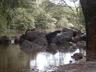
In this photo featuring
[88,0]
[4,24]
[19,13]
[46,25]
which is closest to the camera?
[88,0]

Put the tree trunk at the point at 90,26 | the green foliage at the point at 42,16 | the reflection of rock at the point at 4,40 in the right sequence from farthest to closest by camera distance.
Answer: the green foliage at the point at 42,16 → the reflection of rock at the point at 4,40 → the tree trunk at the point at 90,26

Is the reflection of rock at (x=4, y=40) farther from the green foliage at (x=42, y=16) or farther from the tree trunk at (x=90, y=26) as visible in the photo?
the tree trunk at (x=90, y=26)

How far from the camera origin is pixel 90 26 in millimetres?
10125

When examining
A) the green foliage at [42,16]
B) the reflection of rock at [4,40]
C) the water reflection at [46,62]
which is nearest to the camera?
the water reflection at [46,62]

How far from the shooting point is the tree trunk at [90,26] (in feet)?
32.9

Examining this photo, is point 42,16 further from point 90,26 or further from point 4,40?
point 90,26

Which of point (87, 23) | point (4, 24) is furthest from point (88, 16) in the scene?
point (4, 24)

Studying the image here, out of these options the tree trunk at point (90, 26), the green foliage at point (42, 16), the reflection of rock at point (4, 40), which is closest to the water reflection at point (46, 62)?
the tree trunk at point (90, 26)

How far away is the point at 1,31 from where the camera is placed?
111 ft

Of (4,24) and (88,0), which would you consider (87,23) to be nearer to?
(88,0)

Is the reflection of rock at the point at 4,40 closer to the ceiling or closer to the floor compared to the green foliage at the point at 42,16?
closer to the floor

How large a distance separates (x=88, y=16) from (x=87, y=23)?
262 millimetres

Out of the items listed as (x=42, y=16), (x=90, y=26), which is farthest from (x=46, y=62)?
(x=42, y=16)

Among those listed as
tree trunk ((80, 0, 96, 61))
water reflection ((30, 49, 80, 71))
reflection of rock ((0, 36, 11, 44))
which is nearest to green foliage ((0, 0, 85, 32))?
reflection of rock ((0, 36, 11, 44))
